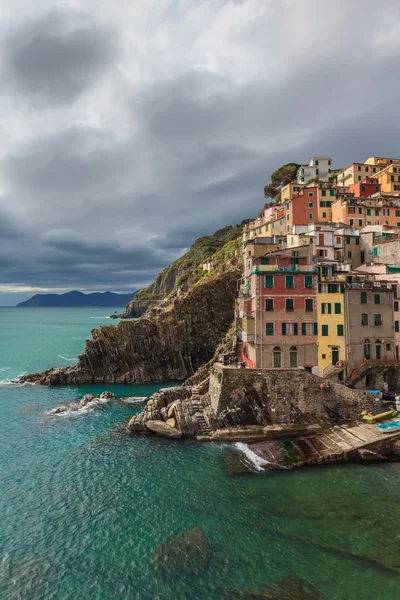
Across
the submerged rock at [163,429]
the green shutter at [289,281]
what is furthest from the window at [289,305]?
the submerged rock at [163,429]

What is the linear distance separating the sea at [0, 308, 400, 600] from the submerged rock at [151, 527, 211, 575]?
104 mm

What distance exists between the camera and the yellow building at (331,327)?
3803 centimetres

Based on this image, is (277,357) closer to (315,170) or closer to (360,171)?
(360,171)

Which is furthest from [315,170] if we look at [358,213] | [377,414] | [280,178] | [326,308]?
[377,414]

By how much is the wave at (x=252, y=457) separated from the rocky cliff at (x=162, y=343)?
32345 mm

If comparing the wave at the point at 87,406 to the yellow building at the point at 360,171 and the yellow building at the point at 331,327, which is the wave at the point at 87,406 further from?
the yellow building at the point at 360,171

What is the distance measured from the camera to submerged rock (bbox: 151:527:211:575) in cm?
1828

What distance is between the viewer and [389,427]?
31.3 m

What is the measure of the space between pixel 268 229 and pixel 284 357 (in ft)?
136

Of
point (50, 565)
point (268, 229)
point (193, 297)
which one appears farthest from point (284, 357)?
point (268, 229)

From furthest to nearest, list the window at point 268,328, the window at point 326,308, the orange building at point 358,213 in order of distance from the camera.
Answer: the orange building at point 358,213
the window at point 326,308
the window at point 268,328

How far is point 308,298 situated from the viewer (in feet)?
126

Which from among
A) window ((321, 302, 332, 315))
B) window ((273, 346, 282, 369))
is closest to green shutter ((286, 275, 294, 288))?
window ((321, 302, 332, 315))

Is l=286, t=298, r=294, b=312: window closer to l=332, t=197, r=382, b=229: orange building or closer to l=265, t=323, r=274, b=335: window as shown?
l=265, t=323, r=274, b=335: window
